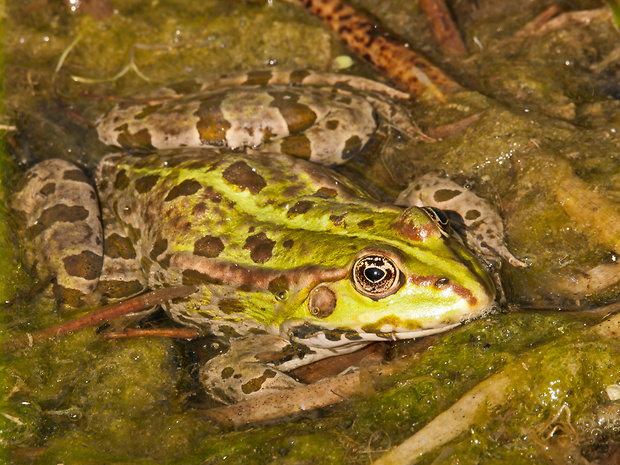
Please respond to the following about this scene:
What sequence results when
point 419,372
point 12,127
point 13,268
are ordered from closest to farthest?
point 419,372
point 13,268
point 12,127

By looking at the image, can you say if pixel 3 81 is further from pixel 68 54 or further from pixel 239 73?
pixel 239 73

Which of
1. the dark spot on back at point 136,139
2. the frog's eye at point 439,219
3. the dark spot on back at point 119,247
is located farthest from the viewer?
the dark spot on back at point 136,139

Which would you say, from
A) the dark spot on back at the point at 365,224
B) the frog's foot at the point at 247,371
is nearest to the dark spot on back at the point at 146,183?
the frog's foot at the point at 247,371

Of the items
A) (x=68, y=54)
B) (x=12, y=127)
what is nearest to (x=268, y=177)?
(x=12, y=127)

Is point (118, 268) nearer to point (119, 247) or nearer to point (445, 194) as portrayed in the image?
point (119, 247)

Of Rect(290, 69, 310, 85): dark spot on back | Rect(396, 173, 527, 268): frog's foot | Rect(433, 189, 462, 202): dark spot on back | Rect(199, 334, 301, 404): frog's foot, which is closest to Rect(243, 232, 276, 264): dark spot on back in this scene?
Rect(199, 334, 301, 404): frog's foot

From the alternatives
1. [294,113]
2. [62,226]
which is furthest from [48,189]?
[294,113]

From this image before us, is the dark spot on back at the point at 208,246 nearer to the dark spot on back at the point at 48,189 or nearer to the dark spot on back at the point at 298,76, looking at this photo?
the dark spot on back at the point at 48,189

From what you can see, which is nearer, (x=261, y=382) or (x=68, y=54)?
(x=261, y=382)
